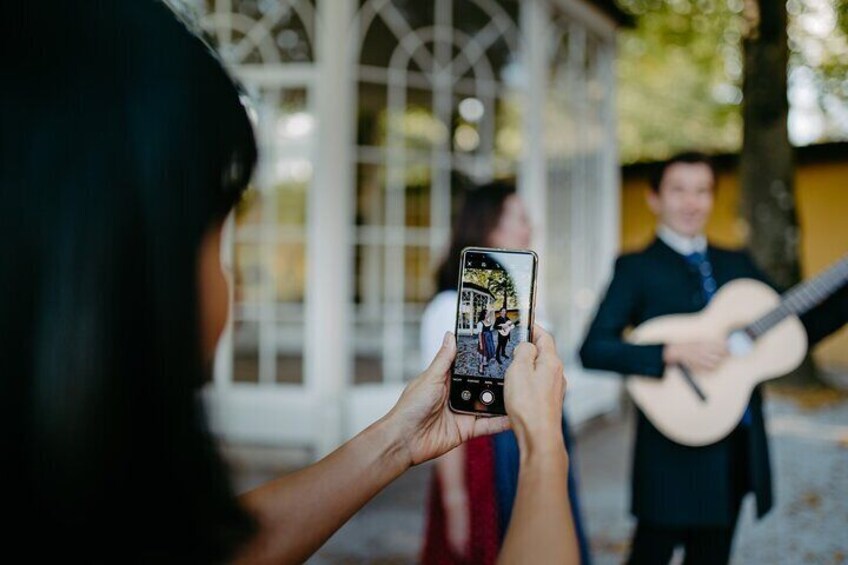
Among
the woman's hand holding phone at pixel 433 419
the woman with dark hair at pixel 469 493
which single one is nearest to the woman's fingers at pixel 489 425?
the woman's hand holding phone at pixel 433 419

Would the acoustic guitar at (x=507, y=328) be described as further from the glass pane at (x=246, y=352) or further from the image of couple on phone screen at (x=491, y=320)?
the glass pane at (x=246, y=352)

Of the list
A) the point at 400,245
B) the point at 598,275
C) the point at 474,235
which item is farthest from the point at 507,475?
the point at 598,275

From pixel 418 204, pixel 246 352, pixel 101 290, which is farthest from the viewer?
pixel 418 204

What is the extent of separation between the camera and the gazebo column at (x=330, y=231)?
523 cm

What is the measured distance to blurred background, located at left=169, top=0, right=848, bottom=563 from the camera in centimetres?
523

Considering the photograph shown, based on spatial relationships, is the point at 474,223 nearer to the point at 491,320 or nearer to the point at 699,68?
the point at 491,320

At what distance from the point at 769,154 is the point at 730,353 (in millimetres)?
7085

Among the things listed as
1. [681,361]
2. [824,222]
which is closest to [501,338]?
[681,361]

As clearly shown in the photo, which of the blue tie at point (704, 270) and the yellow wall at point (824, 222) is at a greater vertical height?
the yellow wall at point (824, 222)

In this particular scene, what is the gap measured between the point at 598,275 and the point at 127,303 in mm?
6922

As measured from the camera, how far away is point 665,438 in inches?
107

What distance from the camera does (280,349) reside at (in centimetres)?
664

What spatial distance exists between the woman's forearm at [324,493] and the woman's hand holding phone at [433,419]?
18 millimetres

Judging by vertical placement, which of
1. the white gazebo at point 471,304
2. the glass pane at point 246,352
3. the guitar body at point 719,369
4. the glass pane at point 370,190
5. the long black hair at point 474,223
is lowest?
the glass pane at point 246,352
